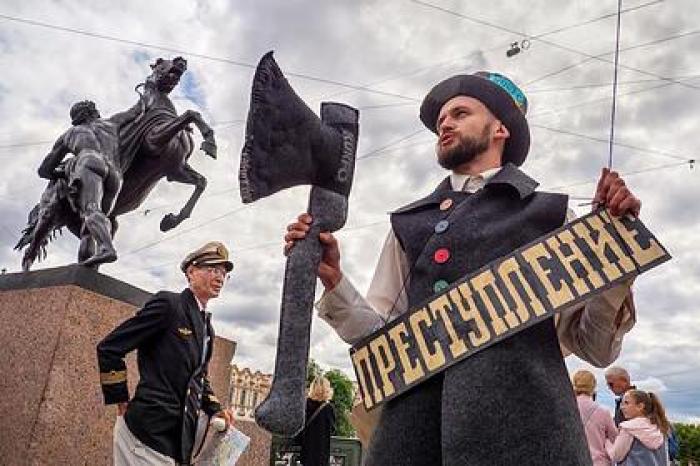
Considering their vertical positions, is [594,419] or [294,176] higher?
[594,419]

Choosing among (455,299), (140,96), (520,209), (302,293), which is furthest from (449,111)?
(140,96)

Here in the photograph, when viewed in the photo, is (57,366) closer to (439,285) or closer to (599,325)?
(439,285)

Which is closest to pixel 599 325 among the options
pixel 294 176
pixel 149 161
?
Result: pixel 294 176

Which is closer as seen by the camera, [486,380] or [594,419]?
[486,380]

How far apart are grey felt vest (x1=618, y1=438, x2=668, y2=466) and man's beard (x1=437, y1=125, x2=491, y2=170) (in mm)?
3736

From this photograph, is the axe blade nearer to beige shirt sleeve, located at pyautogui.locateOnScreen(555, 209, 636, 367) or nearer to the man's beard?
the man's beard

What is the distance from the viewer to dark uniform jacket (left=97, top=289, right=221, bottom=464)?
2863mm

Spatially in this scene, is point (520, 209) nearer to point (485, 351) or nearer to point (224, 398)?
point (485, 351)

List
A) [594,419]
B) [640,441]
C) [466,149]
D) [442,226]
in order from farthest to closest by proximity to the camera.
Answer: [594,419] → [640,441] → [466,149] → [442,226]

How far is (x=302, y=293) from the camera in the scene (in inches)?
56.4

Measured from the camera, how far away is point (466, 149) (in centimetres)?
174

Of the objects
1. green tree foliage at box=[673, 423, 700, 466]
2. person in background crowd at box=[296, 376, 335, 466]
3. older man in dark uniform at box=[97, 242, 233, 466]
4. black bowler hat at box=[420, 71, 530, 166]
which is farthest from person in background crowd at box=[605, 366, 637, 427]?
green tree foliage at box=[673, 423, 700, 466]

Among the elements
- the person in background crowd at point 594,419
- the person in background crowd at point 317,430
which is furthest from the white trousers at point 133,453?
the person in background crowd at point 317,430

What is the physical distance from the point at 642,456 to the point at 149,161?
4387 mm
